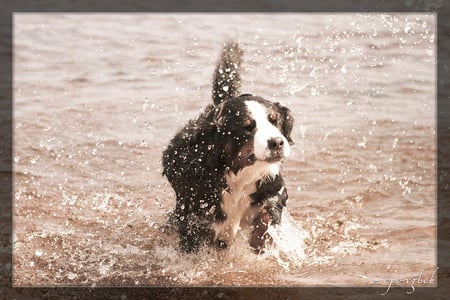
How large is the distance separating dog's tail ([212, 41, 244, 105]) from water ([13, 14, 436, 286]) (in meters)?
0.85

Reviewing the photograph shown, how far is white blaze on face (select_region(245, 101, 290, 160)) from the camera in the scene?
421cm

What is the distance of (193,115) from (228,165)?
9.62ft

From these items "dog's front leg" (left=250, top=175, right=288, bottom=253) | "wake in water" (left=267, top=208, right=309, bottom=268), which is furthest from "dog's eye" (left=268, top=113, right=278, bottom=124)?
"wake in water" (left=267, top=208, right=309, bottom=268)

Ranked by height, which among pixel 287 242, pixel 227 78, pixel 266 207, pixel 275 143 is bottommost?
pixel 287 242

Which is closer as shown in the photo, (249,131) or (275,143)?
(275,143)

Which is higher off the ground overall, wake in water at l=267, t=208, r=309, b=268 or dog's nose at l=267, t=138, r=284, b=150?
dog's nose at l=267, t=138, r=284, b=150

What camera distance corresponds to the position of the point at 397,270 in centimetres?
483

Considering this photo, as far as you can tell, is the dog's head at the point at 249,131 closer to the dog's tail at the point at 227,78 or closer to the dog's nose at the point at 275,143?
the dog's nose at the point at 275,143

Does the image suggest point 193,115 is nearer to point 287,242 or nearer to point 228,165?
point 287,242

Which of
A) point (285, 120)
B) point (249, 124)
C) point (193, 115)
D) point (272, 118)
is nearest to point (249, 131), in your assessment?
point (249, 124)

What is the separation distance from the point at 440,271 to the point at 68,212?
2.86m

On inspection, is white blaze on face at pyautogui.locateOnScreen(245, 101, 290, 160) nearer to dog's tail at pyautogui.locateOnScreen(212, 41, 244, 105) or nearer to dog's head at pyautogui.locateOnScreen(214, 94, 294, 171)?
dog's head at pyautogui.locateOnScreen(214, 94, 294, 171)

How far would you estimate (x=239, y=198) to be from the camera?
15.4 feet

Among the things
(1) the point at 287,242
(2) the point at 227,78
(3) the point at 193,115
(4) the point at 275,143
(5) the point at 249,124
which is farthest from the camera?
(3) the point at 193,115
